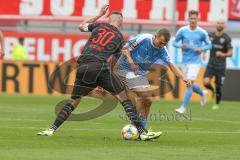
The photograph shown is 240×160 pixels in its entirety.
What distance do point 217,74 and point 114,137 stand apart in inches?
444

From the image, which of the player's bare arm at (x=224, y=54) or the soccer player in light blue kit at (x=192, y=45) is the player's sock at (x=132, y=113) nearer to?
the soccer player in light blue kit at (x=192, y=45)

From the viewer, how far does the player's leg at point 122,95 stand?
1408 centimetres

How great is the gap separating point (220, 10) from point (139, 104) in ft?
58.2

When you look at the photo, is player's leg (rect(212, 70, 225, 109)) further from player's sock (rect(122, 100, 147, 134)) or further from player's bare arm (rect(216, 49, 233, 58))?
player's sock (rect(122, 100, 147, 134))

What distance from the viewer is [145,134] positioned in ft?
46.6

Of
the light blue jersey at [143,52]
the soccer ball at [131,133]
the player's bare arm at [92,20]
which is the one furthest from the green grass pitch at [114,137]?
the player's bare arm at [92,20]

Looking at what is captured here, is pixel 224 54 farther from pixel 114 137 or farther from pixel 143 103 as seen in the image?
pixel 114 137

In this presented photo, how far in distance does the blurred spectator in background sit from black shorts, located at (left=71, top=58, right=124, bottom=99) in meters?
15.8

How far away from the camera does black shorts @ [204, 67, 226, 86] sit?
83.4 ft

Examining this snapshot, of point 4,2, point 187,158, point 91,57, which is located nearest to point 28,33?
point 4,2

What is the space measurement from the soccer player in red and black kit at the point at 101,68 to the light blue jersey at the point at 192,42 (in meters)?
8.29

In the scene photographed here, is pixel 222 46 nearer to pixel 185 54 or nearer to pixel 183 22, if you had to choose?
pixel 185 54

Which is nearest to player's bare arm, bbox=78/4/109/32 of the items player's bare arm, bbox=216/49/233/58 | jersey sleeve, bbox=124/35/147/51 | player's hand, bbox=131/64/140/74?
jersey sleeve, bbox=124/35/147/51

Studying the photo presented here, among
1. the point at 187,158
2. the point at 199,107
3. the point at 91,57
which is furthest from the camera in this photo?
the point at 199,107
